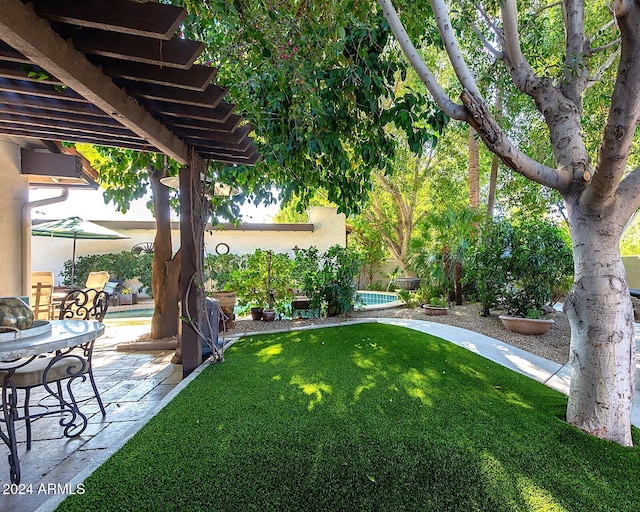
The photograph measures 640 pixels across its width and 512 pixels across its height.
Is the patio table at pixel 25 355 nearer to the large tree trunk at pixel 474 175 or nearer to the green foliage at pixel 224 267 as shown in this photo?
the green foliage at pixel 224 267

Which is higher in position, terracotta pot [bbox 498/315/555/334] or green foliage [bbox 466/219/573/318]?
green foliage [bbox 466/219/573/318]

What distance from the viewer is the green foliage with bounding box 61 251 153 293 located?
1156 centimetres

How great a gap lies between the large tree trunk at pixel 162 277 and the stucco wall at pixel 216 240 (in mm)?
5946

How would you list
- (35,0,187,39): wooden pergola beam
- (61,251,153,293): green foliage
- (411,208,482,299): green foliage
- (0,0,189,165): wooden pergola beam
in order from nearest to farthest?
(0,0,189,165): wooden pergola beam → (35,0,187,39): wooden pergola beam → (411,208,482,299): green foliage → (61,251,153,293): green foliage

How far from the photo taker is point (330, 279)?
296 inches

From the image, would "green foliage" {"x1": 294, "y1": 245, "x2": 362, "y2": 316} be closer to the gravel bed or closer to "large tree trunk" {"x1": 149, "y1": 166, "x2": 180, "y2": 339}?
the gravel bed

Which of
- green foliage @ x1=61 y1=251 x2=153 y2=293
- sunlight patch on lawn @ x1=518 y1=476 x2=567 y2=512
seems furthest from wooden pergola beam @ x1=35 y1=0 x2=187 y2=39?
green foliage @ x1=61 y1=251 x2=153 y2=293

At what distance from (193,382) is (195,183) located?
2.23 metres

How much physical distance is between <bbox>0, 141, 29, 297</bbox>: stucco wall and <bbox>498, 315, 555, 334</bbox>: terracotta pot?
789 centimetres

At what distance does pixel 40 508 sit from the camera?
1852 mm

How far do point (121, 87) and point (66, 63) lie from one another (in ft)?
2.16

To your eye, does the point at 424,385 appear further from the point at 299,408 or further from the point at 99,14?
the point at 99,14

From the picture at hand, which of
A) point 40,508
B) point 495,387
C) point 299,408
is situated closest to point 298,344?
point 299,408

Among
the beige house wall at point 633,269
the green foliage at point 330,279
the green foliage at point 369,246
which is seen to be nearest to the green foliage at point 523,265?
the green foliage at point 330,279
